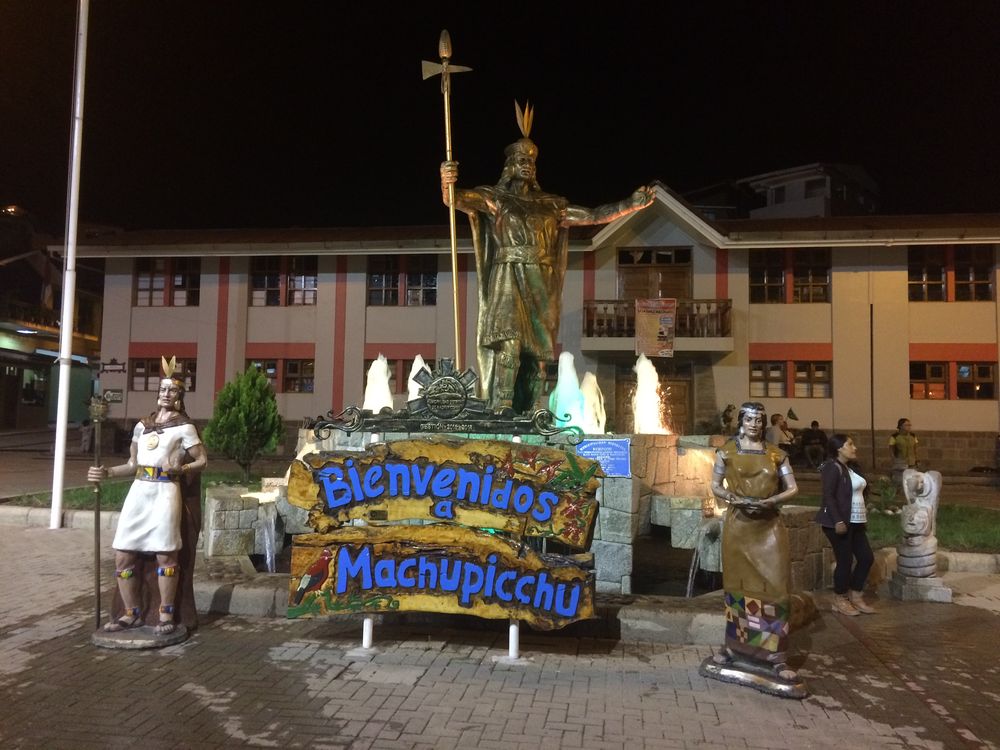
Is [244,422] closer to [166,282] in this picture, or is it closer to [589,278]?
[589,278]

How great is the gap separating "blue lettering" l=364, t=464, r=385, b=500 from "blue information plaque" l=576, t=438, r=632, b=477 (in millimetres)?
2064

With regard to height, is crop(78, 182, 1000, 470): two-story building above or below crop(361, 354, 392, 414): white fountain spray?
above

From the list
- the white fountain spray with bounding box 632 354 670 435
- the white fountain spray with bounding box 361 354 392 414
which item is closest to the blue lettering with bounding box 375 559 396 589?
the white fountain spray with bounding box 361 354 392 414

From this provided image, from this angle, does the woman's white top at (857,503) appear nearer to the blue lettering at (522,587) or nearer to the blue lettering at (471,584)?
the blue lettering at (522,587)

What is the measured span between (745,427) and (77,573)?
6.95m

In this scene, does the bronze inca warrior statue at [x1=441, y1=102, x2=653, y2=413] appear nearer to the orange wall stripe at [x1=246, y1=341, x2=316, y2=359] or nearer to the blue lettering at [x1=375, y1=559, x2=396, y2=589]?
the blue lettering at [x1=375, y1=559, x2=396, y2=589]

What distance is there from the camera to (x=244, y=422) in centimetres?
1245

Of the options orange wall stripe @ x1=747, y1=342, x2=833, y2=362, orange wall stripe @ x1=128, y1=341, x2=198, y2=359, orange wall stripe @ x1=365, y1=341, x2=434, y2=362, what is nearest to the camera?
orange wall stripe @ x1=747, y1=342, x2=833, y2=362

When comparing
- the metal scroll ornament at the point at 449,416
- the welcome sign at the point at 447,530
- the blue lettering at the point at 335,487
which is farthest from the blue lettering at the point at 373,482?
the metal scroll ornament at the point at 449,416

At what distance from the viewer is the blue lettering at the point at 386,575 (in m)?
5.05

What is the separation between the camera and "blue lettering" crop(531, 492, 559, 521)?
5.04 meters

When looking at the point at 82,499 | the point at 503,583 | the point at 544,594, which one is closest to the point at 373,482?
→ the point at 503,583

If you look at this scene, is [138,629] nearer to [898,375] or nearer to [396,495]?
[396,495]

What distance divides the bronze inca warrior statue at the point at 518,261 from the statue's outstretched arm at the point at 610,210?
0.4 inches
